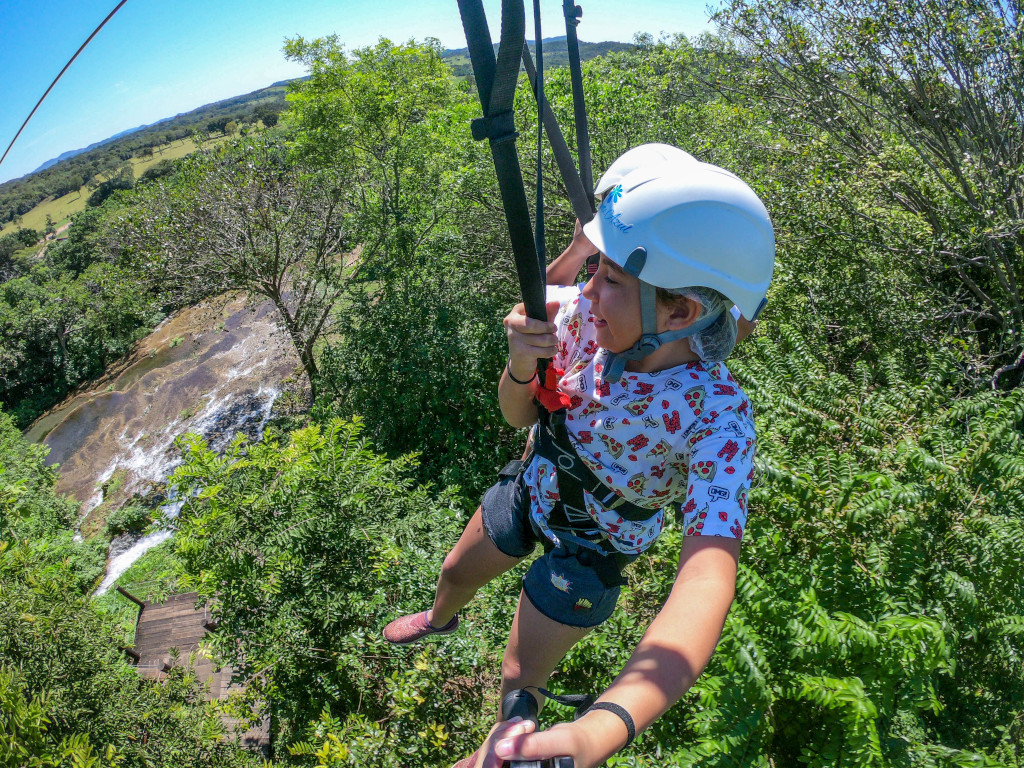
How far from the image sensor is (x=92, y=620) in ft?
16.0

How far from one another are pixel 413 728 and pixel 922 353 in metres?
5.79

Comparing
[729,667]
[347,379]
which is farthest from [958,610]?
[347,379]

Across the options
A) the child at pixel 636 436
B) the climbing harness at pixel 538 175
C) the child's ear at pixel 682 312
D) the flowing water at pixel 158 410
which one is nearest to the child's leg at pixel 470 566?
the child at pixel 636 436

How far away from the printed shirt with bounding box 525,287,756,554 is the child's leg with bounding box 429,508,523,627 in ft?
0.81

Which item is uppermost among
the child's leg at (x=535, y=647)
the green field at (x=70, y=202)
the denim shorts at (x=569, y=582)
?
the green field at (x=70, y=202)

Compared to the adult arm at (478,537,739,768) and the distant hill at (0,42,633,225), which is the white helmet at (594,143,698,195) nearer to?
the adult arm at (478,537,739,768)

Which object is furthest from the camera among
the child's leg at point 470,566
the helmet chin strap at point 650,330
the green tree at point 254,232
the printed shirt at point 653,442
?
the green tree at point 254,232

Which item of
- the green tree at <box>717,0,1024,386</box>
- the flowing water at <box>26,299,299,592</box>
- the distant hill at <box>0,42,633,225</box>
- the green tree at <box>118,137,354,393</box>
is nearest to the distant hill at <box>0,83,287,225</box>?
the distant hill at <box>0,42,633,225</box>

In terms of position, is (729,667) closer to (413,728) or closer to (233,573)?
(413,728)

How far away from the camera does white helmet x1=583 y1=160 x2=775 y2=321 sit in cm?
153

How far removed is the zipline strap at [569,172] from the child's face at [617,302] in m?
0.22

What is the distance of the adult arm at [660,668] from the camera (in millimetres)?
1161

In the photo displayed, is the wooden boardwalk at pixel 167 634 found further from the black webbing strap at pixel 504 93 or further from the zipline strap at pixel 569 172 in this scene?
the black webbing strap at pixel 504 93

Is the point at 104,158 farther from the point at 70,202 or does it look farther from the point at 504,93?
the point at 504,93
